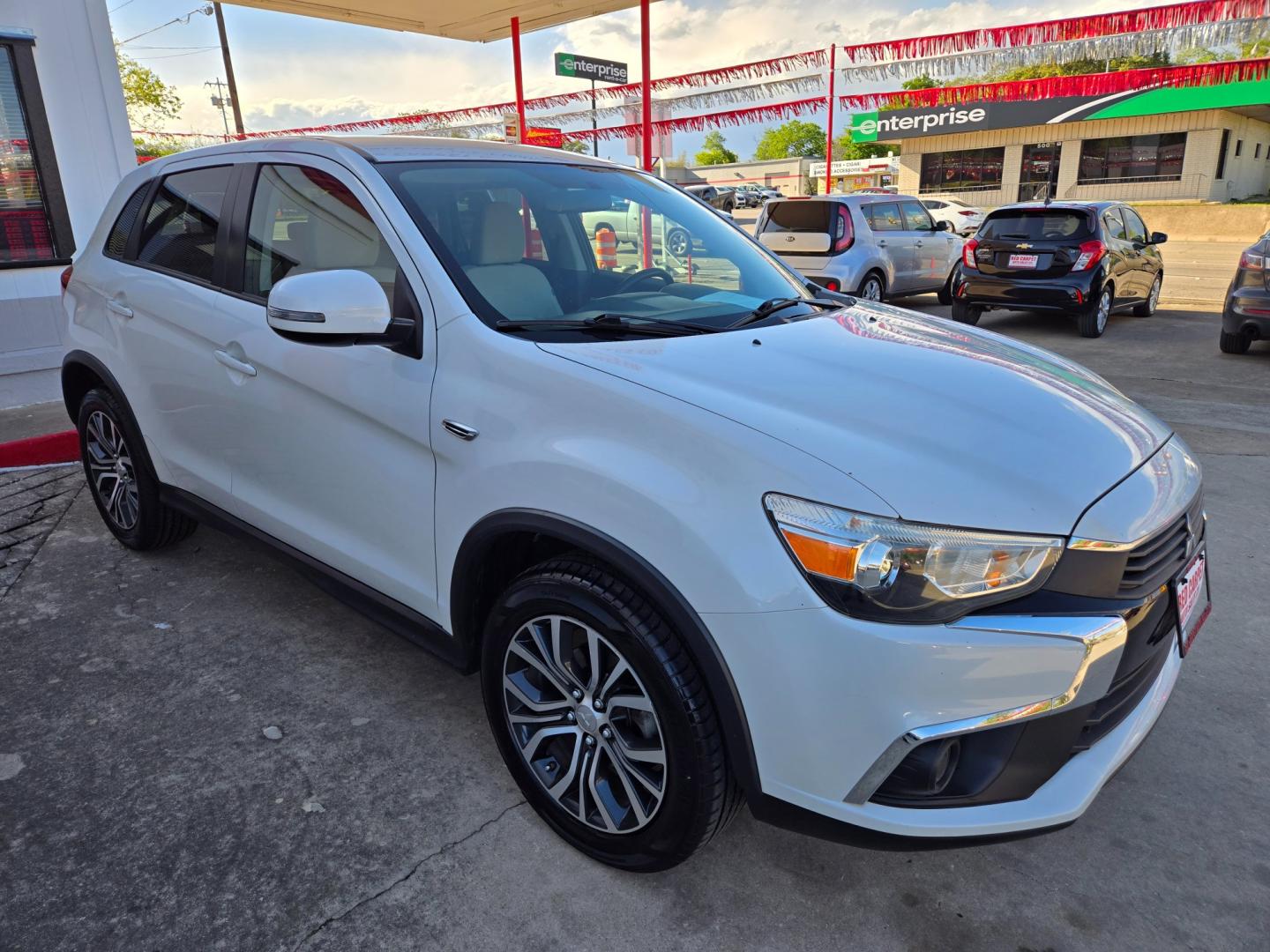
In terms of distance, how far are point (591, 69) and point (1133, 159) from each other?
34378 millimetres

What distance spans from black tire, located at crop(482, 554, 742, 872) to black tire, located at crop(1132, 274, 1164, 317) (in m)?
11.8

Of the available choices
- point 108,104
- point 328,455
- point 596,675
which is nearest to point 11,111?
point 108,104

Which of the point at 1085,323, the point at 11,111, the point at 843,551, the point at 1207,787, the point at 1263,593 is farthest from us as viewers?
the point at 1085,323

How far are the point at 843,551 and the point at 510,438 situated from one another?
2.83 feet

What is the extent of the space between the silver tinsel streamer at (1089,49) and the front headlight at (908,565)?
1081 cm

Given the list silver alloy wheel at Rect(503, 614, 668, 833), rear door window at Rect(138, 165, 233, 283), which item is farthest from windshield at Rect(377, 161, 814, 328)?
rear door window at Rect(138, 165, 233, 283)

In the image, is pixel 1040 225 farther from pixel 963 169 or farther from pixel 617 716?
pixel 963 169

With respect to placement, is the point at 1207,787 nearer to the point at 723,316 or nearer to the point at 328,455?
the point at 723,316

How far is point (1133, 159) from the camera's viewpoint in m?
38.2

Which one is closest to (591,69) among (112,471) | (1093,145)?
(112,471)

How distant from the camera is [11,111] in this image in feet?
22.9

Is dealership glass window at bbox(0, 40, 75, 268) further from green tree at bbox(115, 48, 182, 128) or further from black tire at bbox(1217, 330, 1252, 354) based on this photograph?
green tree at bbox(115, 48, 182, 128)

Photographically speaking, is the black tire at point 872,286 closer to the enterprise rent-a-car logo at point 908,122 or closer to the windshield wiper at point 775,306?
the windshield wiper at point 775,306

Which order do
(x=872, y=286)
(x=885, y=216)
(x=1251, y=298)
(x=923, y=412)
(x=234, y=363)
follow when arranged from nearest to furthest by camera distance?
(x=923, y=412)
(x=234, y=363)
(x=1251, y=298)
(x=872, y=286)
(x=885, y=216)
